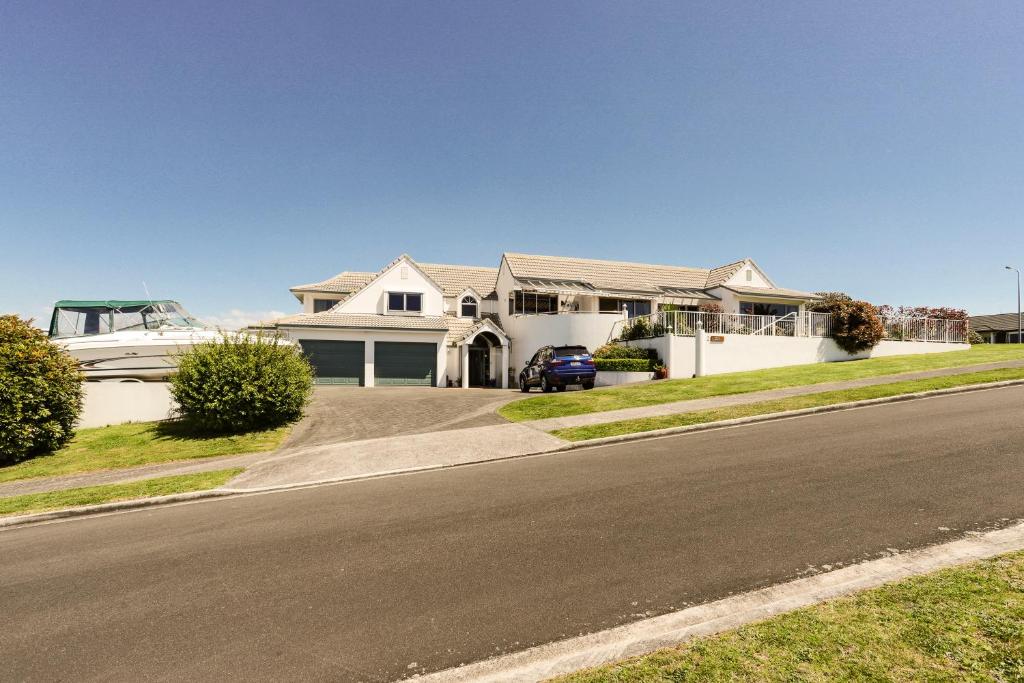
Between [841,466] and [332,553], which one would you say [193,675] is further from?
[841,466]

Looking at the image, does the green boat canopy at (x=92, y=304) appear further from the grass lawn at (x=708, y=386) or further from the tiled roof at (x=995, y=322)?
the tiled roof at (x=995, y=322)

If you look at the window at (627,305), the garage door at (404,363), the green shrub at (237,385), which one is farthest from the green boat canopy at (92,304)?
the window at (627,305)

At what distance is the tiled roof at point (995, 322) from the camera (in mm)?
55594

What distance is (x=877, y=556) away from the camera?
14.3 ft

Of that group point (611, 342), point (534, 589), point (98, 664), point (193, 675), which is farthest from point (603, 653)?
point (611, 342)

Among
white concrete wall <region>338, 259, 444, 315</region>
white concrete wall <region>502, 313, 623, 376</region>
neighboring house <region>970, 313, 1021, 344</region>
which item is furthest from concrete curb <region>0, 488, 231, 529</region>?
neighboring house <region>970, 313, 1021, 344</region>

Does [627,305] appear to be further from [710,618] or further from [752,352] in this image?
[710,618]

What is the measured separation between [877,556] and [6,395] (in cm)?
1873

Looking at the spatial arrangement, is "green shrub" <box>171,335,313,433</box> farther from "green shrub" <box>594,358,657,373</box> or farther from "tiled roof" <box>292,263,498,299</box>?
"tiled roof" <box>292,263,498,299</box>

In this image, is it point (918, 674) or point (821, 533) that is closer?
point (918, 674)

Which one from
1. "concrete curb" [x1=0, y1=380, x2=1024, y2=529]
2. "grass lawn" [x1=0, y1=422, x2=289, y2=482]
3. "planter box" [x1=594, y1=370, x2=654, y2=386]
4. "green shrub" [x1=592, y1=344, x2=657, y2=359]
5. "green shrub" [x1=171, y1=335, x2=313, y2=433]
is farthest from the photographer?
"green shrub" [x1=592, y1=344, x2=657, y2=359]

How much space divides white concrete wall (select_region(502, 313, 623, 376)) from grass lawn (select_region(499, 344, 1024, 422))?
26.5 ft

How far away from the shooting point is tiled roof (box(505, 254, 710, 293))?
3366 cm

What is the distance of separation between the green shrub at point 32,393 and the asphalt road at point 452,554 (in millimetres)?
8023
